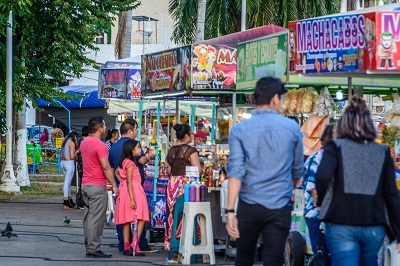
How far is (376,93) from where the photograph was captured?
14.6 metres

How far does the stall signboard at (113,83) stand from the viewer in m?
20.3

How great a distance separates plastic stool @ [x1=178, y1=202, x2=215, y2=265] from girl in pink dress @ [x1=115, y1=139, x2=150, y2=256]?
3.35 feet

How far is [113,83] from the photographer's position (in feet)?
67.9

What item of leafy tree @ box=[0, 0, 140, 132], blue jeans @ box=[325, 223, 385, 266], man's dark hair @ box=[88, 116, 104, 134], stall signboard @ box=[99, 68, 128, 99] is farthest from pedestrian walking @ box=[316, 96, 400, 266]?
leafy tree @ box=[0, 0, 140, 132]

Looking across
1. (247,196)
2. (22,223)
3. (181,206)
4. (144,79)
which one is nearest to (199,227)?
(181,206)

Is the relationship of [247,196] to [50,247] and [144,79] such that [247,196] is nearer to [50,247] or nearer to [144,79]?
[50,247]

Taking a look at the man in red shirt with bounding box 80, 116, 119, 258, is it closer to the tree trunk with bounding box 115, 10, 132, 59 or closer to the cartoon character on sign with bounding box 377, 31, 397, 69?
the cartoon character on sign with bounding box 377, 31, 397, 69

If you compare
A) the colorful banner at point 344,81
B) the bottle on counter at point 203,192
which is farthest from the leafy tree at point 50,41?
the colorful banner at point 344,81

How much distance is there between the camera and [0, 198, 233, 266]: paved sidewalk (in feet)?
42.5

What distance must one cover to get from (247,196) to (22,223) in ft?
38.9

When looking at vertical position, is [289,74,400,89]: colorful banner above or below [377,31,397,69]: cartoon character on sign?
A: below

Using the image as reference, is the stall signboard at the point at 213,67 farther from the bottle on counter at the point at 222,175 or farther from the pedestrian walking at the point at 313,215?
the pedestrian walking at the point at 313,215

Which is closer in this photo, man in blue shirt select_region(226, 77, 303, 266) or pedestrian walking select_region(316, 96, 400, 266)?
pedestrian walking select_region(316, 96, 400, 266)

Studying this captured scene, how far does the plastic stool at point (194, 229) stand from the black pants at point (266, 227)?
4875 millimetres
